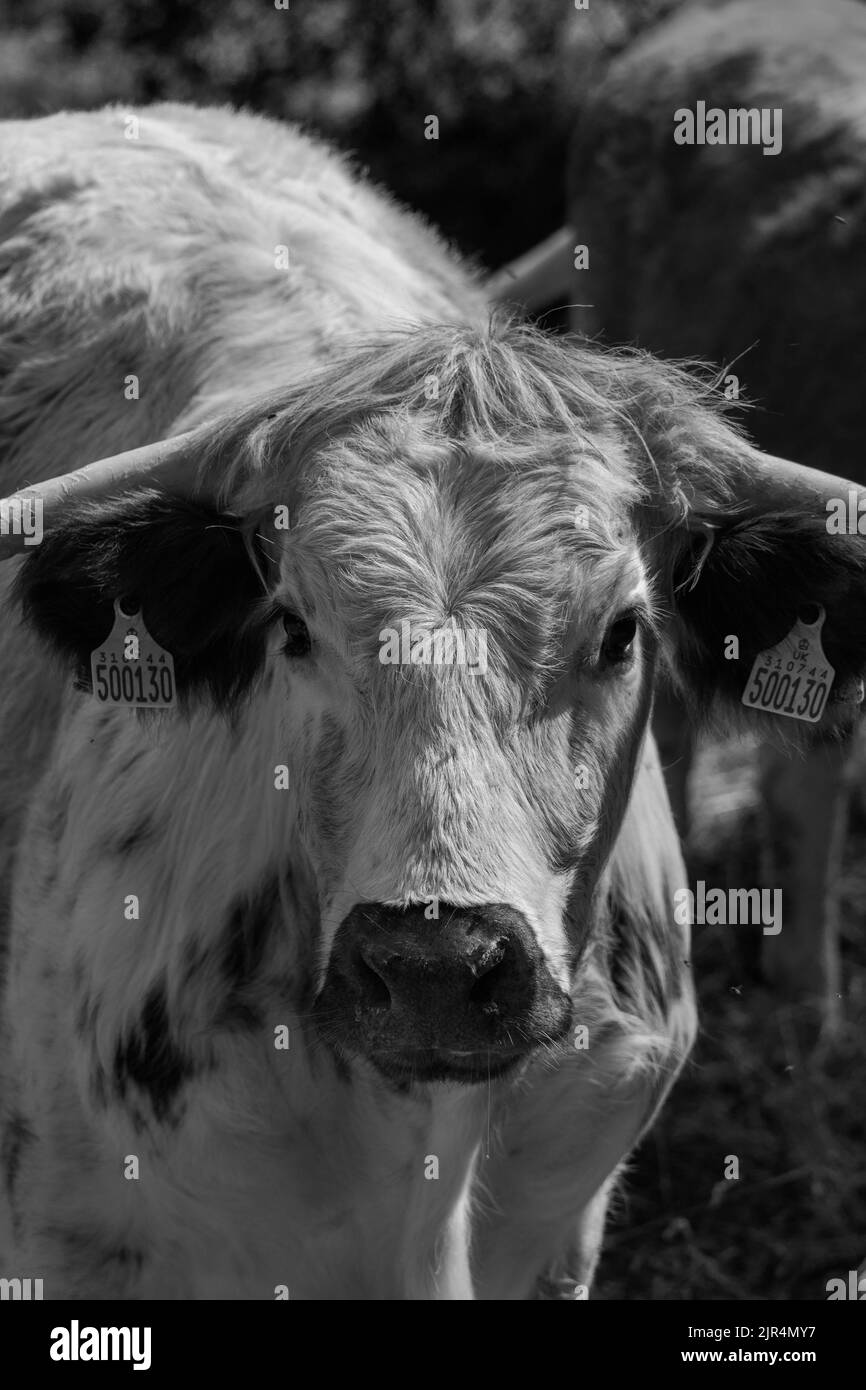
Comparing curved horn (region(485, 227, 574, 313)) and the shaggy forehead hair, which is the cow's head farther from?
curved horn (region(485, 227, 574, 313))

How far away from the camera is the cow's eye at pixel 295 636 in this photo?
10.7 feet

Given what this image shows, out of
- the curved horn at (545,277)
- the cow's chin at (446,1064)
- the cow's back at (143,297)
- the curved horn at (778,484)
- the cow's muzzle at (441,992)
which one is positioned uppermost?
the curved horn at (545,277)

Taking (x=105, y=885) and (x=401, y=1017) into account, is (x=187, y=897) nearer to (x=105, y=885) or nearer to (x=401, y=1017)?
(x=105, y=885)

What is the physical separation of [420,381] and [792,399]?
11.4 feet

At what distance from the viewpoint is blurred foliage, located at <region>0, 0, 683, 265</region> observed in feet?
37.1

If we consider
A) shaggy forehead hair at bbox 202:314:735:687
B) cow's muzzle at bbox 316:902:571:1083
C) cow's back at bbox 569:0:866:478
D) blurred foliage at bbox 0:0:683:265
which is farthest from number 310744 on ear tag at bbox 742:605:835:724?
blurred foliage at bbox 0:0:683:265

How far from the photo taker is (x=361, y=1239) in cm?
371

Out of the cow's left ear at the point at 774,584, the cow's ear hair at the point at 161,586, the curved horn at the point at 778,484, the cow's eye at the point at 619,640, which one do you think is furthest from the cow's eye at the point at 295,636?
the curved horn at the point at 778,484

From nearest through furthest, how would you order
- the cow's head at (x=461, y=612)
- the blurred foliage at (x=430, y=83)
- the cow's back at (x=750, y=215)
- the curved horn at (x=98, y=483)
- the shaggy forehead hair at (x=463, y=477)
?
the cow's head at (x=461, y=612) < the shaggy forehead hair at (x=463, y=477) < the curved horn at (x=98, y=483) < the cow's back at (x=750, y=215) < the blurred foliage at (x=430, y=83)

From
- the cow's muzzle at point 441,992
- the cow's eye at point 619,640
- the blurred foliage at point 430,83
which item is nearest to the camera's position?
the cow's muzzle at point 441,992

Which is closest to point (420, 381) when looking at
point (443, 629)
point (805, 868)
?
point (443, 629)

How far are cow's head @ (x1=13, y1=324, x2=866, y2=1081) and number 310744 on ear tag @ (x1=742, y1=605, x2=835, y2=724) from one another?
0.10ft

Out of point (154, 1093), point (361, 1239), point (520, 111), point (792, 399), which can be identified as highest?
point (520, 111)

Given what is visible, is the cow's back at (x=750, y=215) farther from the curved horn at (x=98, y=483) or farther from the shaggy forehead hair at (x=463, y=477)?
the curved horn at (x=98, y=483)
